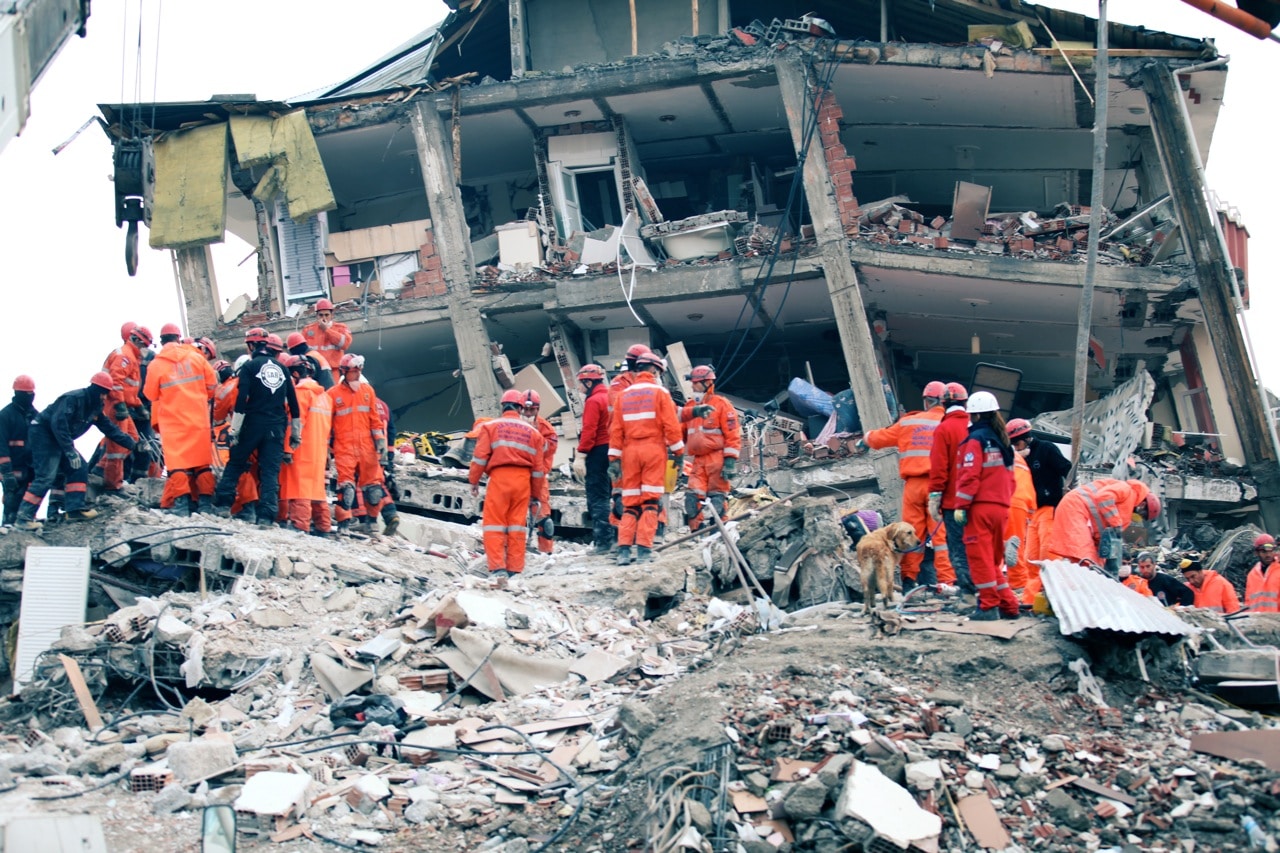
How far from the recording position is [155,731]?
927cm

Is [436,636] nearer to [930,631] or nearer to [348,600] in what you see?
[348,600]

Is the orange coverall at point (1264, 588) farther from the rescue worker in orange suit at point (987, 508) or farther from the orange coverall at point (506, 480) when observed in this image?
the orange coverall at point (506, 480)

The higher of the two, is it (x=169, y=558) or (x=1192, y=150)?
(x=1192, y=150)

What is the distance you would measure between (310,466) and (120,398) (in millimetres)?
1885

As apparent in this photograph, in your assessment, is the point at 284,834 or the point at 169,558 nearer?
the point at 284,834

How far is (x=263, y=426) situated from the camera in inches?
489

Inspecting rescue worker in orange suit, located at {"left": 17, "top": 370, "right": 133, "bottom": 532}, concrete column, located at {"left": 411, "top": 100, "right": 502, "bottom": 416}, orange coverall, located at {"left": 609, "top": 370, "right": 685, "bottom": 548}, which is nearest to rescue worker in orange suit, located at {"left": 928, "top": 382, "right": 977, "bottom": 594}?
orange coverall, located at {"left": 609, "top": 370, "right": 685, "bottom": 548}

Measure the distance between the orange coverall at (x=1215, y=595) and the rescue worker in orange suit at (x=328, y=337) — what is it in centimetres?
867

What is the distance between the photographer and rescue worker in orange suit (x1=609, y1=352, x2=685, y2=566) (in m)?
12.1

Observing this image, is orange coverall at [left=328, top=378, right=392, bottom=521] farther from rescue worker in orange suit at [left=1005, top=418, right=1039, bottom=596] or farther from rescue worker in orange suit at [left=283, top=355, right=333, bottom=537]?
rescue worker in orange suit at [left=1005, top=418, right=1039, bottom=596]

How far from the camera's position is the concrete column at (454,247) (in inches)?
834

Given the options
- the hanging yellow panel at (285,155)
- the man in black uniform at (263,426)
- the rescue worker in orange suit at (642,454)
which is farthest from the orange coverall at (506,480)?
the hanging yellow panel at (285,155)

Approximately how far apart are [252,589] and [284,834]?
3.80 metres

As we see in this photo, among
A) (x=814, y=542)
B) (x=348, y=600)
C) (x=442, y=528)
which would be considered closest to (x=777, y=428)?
(x=442, y=528)
